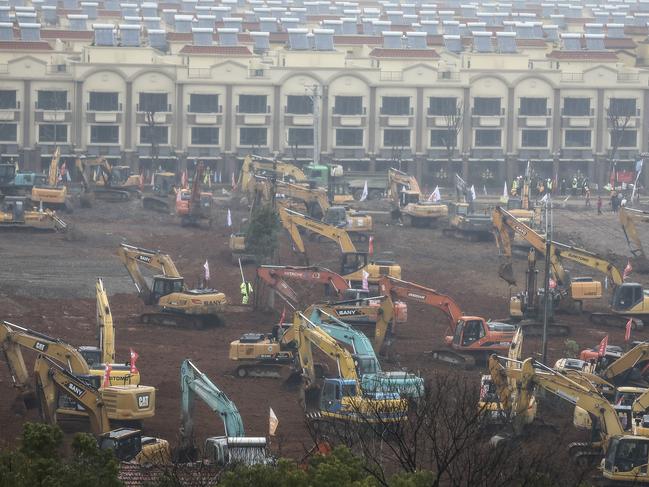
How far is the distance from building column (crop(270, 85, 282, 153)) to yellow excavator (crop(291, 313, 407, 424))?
2849 inches

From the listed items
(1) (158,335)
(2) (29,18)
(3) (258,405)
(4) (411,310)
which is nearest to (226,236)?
(4) (411,310)

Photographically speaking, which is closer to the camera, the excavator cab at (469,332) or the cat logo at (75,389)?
the cat logo at (75,389)

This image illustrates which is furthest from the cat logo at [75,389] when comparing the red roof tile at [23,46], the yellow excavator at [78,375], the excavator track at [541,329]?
the red roof tile at [23,46]

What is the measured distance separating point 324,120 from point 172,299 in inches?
2504

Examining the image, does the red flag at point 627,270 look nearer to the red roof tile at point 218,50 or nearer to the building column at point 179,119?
the building column at point 179,119

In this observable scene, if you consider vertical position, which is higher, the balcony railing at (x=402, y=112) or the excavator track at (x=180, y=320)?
the balcony railing at (x=402, y=112)

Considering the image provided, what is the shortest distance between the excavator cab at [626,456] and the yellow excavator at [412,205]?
5503 cm

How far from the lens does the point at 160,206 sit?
96.7 meters

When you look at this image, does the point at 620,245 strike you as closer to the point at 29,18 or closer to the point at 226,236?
the point at 226,236

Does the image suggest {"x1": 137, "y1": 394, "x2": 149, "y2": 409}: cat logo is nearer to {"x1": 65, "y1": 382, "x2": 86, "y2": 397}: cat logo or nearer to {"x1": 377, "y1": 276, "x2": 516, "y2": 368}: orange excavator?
{"x1": 65, "y1": 382, "x2": 86, "y2": 397}: cat logo

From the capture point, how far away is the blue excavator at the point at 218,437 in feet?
115

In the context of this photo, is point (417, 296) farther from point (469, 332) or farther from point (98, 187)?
point (98, 187)

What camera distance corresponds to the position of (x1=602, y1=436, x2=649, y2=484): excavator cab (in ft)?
121

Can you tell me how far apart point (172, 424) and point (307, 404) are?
4.60 meters
